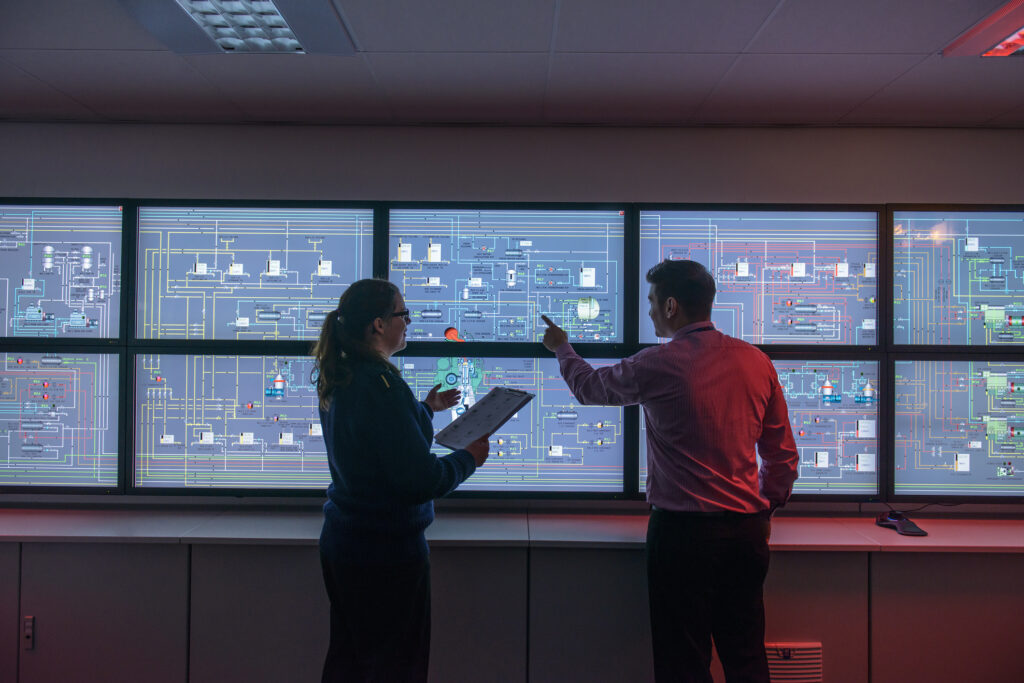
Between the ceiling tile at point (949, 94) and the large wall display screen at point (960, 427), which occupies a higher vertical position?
the ceiling tile at point (949, 94)

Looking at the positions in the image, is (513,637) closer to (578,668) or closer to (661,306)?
(578,668)

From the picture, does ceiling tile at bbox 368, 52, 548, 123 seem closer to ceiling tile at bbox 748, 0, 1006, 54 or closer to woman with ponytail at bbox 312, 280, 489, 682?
ceiling tile at bbox 748, 0, 1006, 54

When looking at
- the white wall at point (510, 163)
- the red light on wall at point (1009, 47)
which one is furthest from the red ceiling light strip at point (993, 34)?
the white wall at point (510, 163)

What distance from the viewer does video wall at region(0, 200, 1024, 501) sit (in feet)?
8.45

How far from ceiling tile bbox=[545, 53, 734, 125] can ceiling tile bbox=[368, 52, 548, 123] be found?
97 millimetres

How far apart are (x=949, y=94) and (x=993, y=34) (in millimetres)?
563

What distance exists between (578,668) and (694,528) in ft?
2.96

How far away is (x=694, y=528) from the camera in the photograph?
1788 mm

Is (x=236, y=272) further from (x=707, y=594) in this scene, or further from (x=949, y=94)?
(x=949, y=94)

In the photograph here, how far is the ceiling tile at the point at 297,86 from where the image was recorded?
2152 millimetres

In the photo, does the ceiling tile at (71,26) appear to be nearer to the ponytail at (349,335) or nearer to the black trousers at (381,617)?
the ponytail at (349,335)

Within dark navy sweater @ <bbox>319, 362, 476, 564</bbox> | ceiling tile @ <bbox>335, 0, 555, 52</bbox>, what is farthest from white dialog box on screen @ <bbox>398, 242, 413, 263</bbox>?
dark navy sweater @ <bbox>319, 362, 476, 564</bbox>

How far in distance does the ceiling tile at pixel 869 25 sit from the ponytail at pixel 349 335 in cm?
169

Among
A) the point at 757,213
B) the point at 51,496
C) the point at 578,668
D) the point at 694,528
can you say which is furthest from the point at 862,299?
the point at 51,496
